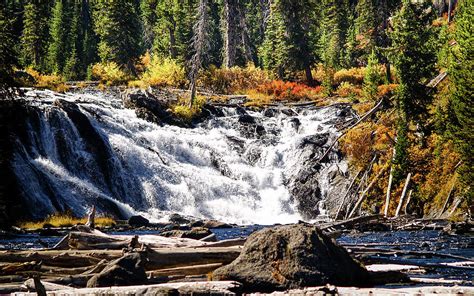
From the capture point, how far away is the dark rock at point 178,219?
93.7 feet

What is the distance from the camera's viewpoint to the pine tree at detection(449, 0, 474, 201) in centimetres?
2389

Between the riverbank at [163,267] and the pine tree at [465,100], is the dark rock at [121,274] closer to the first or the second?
the riverbank at [163,267]

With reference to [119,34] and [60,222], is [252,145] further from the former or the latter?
[119,34]

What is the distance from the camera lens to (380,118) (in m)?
34.3

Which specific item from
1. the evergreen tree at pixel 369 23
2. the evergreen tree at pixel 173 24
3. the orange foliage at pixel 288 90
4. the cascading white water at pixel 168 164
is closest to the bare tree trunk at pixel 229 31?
the evergreen tree at pixel 173 24

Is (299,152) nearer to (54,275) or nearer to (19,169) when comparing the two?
(19,169)

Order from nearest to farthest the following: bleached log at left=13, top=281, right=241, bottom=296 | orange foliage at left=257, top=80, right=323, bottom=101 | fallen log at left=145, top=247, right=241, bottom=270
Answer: bleached log at left=13, top=281, right=241, bottom=296 → fallen log at left=145, top=247, right=241, bottom=270 → orange foliage at left=257, top=80, right=323, bottom=101

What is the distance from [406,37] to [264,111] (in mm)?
14503

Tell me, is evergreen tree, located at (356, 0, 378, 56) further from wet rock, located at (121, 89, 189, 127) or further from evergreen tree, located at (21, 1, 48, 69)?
evergreen tree, located at (21, 1, 48, 69)

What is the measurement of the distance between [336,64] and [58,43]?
1611 inches

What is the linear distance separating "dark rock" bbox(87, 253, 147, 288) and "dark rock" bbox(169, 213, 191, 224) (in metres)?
21.3

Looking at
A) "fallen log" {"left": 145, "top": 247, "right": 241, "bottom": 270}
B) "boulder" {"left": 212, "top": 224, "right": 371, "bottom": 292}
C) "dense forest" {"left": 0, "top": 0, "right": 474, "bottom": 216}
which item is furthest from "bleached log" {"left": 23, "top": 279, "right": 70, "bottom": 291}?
"dense forest" {"left": 0, "top": 0, "right": 474, "bottom": 216}

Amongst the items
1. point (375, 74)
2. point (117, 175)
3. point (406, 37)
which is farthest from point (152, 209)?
point (375, 74)

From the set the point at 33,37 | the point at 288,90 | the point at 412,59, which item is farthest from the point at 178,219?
the point at 33,37
